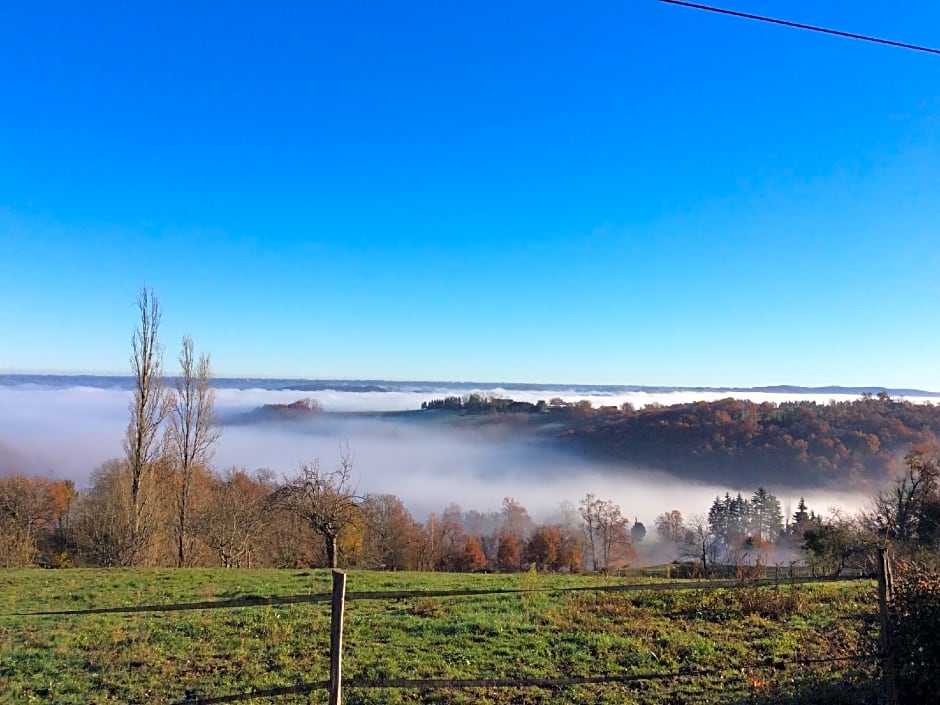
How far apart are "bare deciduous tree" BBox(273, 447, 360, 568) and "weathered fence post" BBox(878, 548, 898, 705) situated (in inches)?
741

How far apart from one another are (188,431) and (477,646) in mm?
25399

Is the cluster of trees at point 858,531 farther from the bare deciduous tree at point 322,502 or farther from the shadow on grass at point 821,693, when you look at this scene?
the bare deciduous tree at point 322,502

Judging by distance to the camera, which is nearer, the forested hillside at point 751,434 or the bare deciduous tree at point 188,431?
the bare deciduous tree at point 188,431

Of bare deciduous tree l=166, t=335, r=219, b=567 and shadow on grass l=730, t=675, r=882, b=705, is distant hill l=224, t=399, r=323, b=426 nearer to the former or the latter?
bare deciduous tree l=166, t=335, r=219, b=567

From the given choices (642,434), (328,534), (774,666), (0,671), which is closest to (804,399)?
(642,434)

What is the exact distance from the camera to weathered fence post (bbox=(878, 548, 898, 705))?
4.92 m

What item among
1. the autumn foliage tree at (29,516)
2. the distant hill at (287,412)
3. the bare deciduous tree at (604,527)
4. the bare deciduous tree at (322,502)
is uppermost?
the distant hill at (287,412)

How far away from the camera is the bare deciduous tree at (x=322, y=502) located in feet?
69.1

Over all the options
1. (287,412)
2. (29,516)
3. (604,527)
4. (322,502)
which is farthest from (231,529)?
(287,412)

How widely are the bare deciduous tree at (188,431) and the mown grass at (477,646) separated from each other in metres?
16.7

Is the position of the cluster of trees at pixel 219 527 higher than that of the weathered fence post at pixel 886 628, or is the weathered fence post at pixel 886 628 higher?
the weathered fence post at pixel 886 628

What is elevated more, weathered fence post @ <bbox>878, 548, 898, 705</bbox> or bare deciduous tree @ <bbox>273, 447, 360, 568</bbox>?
weathered fence post @ <bbox>878, 548, 898, 705</bbox>

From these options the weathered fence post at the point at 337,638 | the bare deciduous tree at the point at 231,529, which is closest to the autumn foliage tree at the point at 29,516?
the bare deciduous tree at the point at 231,529

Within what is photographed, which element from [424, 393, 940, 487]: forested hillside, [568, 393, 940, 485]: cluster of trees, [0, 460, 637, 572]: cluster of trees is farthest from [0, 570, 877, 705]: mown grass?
[568, 393, 940, 485]: cluster of trees
